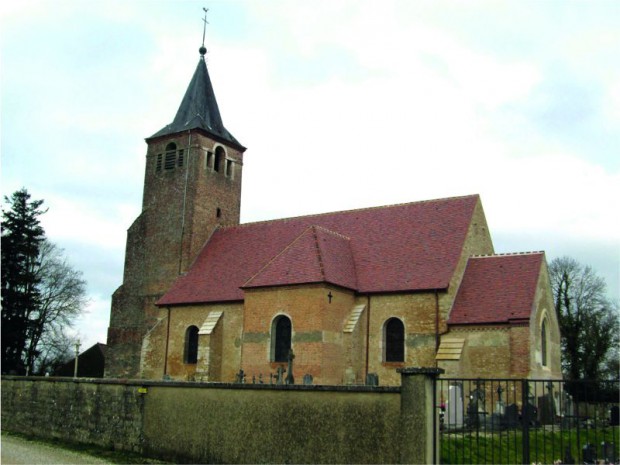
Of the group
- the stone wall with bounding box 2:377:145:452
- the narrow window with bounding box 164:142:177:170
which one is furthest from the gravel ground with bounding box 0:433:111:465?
the narrow window with bounding box 164:142:177:170

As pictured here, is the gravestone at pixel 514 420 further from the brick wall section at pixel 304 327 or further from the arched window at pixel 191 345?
the arched window at pixel 191 345

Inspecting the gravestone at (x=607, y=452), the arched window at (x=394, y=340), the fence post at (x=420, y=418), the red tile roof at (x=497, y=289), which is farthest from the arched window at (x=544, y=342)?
the fence post at (x=420, y=418)

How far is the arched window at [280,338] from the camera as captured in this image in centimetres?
2564

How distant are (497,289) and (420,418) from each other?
1511cm

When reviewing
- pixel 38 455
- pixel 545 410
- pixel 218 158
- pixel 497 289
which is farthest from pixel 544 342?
pixel 218 158

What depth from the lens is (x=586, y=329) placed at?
45.1 metres

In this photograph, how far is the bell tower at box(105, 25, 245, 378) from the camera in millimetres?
34094

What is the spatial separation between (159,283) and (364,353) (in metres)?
12.9

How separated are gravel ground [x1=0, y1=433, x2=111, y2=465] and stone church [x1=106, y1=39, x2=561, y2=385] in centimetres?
913

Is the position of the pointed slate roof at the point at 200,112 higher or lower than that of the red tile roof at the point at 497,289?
higher

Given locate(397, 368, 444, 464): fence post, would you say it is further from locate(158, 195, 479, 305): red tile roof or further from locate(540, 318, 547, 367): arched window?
locate(540, 318, 547, 367): arched window

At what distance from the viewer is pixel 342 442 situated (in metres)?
12.9

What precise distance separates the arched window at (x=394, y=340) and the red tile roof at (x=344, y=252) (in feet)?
4.51

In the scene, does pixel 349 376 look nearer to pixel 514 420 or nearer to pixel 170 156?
pixel 514 420
